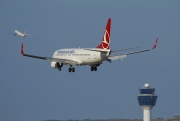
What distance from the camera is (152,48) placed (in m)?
169

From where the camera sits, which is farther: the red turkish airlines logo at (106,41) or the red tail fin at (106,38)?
the red tail fin at (106,38)

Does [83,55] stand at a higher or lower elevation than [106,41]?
lower

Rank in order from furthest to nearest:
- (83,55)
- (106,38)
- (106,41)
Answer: (83,55) → (106,38) → (106,41)

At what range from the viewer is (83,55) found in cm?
18212

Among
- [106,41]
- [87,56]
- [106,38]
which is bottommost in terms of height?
[87,56]

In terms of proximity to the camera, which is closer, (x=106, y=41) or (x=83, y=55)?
(x=106, y=41)

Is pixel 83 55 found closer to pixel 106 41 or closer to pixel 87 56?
pixel 87 56

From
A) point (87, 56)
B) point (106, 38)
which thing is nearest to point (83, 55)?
point (87, 56)

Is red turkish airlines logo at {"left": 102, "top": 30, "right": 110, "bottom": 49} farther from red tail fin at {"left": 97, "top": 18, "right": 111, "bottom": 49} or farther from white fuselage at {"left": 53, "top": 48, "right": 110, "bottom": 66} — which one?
white fuselage at {"left": 53, "top": 48, "right": 110, "bottom": 66}

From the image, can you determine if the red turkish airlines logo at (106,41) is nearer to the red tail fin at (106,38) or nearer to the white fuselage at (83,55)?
the red tail fin at (106,38)

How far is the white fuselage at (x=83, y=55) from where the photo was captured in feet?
573

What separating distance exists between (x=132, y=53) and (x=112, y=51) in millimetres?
10050

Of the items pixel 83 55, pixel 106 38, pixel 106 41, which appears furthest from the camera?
pixel 83 55

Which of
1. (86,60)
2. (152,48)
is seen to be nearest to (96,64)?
(86,60)
